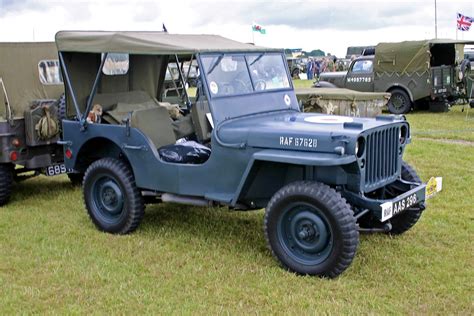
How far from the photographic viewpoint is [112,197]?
5.68m

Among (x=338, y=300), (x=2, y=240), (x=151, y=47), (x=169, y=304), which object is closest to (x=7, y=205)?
(x=2, y=240)

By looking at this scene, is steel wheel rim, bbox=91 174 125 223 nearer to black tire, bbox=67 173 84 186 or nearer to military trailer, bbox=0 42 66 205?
military trailer, bbox=0 42 66 205

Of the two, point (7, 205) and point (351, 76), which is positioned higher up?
point (351, 76)

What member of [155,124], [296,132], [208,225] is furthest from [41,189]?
[296,132]

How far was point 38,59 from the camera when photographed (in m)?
7.40

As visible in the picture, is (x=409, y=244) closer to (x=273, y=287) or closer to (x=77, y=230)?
(x=273, y=287)

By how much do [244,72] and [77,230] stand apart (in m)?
2.24

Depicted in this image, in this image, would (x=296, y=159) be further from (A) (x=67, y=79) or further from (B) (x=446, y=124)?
(B) (x=446, y=124)

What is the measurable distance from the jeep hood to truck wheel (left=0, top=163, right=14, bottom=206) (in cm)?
309

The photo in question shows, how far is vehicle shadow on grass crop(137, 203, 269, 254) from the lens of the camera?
5383mm

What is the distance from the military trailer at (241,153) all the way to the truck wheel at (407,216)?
1 centimetres

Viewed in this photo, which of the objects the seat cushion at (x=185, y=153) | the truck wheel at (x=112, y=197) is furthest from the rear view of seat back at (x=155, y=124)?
the truck wheel at (x=112, y=197)

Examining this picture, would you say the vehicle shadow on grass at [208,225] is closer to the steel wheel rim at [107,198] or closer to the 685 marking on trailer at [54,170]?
the steel wheel rim at [107,198]

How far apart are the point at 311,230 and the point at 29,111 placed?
3.78 metres
